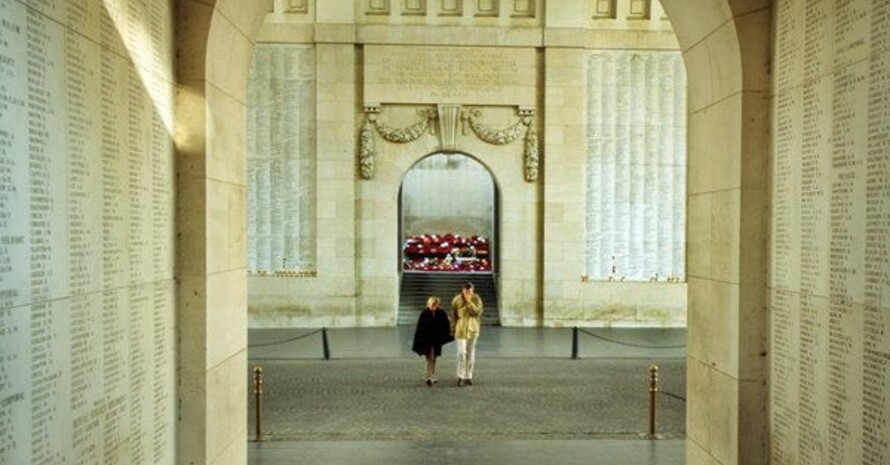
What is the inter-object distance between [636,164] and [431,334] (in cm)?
933

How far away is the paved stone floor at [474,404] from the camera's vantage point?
878 cm

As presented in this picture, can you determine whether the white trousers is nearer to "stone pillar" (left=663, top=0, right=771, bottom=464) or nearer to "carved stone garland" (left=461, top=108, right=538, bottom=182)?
"stone pillar" (left=663, top=0, right=771, bottom=464)

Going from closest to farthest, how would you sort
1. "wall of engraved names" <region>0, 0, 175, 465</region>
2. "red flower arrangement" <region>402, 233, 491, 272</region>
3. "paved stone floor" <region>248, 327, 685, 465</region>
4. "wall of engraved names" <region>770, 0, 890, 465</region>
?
"wall of engraved names" <region>0, 0, 175, 465</region>
"wall of engraved names" <region>770, 0, 890, 465</region>
"paved stone floor" <region>248, 327, 685, 465</region>
"red flower arrangement" <region>402, 233, 491, 272</region>

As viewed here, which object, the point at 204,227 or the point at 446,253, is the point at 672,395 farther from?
the point at 446,253

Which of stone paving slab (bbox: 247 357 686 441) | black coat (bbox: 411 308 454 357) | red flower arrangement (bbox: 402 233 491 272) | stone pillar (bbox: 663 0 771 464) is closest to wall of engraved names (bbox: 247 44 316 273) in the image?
stone paving slab (bbox: 247 357 686 441)

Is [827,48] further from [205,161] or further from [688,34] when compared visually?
[205,161]

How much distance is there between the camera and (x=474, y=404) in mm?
11180

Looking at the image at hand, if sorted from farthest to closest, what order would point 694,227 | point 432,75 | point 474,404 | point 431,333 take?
point 432,75 → point 431,333 → point 474,404 → point 694,227

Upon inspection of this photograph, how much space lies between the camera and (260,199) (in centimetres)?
1922

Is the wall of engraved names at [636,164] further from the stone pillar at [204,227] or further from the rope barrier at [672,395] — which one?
the stone pillar at [204,227]

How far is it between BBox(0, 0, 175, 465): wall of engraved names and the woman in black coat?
285 inches

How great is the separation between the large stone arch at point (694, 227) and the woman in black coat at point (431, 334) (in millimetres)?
5929

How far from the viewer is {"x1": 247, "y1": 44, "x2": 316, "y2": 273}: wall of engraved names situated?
19.1 m

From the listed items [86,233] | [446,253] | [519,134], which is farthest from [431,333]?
[446,253]
